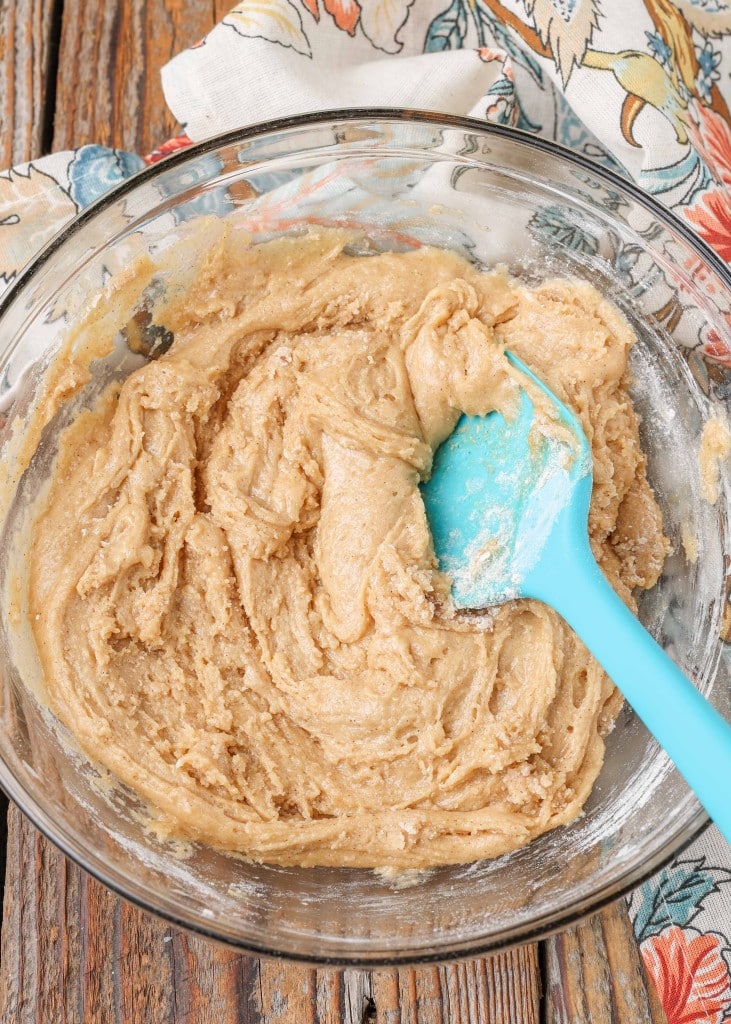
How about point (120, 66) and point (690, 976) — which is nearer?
point (690, 976)

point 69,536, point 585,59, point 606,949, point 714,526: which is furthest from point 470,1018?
point 585,59

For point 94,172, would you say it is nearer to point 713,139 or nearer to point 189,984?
point 713,139

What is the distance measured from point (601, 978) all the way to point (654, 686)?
2.98ft

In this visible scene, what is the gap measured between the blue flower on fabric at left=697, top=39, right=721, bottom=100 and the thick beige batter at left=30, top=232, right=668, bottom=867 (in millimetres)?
697

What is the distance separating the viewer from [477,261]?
2258 mm

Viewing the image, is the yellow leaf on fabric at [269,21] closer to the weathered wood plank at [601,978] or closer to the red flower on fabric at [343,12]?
the red flower on fabric at [343,12]

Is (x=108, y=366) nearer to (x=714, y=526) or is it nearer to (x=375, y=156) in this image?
(x=375, y=156)

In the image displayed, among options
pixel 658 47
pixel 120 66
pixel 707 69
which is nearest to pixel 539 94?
pixel 658 47

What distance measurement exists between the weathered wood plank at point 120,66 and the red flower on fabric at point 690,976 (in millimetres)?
2481

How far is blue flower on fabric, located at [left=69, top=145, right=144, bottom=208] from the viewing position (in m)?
2.36

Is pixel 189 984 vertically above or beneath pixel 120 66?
beneath

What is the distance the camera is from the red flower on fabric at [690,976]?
2.06m

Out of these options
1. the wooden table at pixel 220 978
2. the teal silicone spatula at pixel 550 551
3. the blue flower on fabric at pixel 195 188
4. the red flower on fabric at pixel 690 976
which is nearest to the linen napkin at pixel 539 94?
the red flower on fabric at pixel 690 976

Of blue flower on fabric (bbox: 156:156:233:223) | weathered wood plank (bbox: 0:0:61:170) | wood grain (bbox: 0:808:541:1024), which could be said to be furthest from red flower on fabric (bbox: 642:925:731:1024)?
weathered wood plank (bbox: 0:0:61:170)
